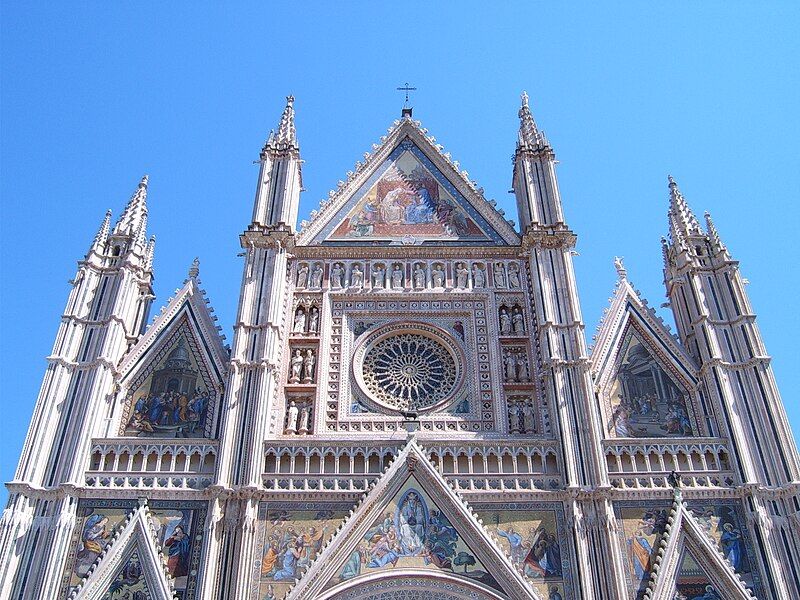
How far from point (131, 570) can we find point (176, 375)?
4.67 metres

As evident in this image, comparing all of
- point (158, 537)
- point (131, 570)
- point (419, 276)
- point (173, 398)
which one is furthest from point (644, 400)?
point (131, 570)

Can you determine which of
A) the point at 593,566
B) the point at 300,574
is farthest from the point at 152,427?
the point at 593,566

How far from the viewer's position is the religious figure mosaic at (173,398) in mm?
18156

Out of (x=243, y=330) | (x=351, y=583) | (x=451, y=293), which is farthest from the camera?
(x=451, y=293)

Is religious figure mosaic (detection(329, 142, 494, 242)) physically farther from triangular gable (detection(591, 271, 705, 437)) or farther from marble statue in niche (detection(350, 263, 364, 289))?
triangular gable (detection(591, 271, 705, 437))

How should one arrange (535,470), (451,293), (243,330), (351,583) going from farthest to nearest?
(451,293), (243,330), (535,470), (351,583)

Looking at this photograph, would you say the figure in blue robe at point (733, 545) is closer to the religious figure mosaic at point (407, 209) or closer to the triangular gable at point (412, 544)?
the triangular gable at point (412, 544)

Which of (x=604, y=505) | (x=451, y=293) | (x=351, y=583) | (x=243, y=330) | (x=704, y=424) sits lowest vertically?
(x=351, y=583)

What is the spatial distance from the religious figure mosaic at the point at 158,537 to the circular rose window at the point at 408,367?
4.91 m

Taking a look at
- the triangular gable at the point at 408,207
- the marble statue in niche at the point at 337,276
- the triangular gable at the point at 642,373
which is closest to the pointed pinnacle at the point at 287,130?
the triangular gable at the point at 408,207

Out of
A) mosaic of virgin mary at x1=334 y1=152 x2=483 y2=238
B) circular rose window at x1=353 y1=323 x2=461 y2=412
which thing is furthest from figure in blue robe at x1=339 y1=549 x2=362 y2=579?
mosaic of virgin mary at x1=334 y1=152 x2=483 y2=238

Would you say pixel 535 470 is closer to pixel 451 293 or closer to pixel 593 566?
pixel 593 566

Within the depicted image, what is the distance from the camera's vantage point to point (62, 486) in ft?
54.5

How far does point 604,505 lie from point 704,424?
3.41m
